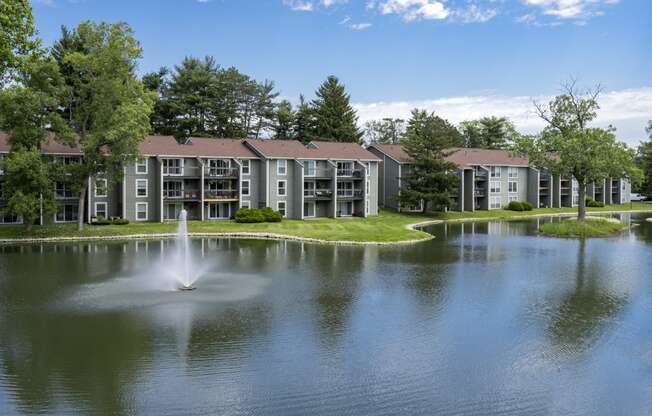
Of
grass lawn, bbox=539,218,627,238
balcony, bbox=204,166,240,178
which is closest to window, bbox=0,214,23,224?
balcony, bbox=204,166,240,178

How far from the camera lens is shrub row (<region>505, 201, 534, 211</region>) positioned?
81688 millimetres

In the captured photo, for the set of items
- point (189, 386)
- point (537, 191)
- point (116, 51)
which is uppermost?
point (116, 51)

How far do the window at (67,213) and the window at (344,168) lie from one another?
2729 centimetres

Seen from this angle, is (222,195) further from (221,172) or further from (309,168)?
(309,168)

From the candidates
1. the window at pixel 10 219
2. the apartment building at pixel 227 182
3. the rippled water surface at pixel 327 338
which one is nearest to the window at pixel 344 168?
the apartment building at pixel 227 182

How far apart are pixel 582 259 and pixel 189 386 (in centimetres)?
3126

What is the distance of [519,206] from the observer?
81.6m

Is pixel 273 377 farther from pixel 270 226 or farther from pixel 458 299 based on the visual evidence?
pixel 270 226

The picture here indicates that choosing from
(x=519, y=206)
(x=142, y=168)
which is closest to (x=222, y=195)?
(x=142, y=168)

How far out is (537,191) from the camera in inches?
3413

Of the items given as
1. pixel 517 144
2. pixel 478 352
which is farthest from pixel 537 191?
pixel 478 352

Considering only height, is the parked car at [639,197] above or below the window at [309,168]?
below

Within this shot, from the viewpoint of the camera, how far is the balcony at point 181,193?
57469mm

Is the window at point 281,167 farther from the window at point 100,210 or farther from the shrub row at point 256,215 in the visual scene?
the window at point 100,210
